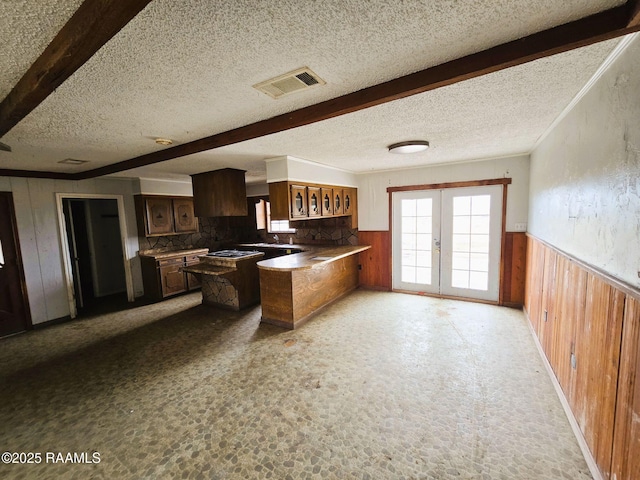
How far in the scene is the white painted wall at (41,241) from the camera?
3.98m

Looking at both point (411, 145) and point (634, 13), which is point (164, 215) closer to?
point (411, 145)

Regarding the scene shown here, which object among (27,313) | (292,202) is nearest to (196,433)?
(292,202)

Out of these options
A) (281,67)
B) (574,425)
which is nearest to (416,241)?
(574,425)

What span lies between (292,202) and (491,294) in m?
3.45

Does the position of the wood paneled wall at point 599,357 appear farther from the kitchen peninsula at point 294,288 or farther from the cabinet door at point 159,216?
the cabinet door at point 159,216

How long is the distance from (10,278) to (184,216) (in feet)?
8.52

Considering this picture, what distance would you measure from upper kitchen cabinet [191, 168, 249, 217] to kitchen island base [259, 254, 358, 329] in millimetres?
1258

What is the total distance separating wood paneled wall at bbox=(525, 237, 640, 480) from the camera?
1.26 m

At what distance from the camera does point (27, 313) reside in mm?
3998

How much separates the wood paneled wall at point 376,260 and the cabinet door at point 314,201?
57.7 inches

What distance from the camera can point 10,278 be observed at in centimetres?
389

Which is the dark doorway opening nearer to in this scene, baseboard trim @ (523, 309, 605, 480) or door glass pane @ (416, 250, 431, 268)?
door glass pane @ (416, 250, 431, 268)

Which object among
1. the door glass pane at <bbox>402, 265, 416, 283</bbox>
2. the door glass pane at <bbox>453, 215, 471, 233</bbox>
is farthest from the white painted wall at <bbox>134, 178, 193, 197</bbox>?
the door glass pane at <bbox>453, 215, 471, 233</bbox>

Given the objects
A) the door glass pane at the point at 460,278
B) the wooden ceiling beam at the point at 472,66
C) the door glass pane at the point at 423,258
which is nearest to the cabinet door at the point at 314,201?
the wooden ceiling beam at the point at 472,66
